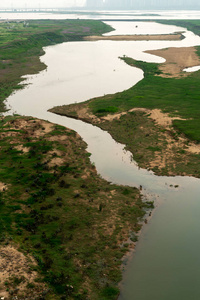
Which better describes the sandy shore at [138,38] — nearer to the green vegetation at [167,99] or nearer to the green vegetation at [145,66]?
the green vegetation at [145,66]

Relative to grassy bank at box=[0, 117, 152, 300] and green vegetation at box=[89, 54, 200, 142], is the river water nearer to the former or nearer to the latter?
grassy bank at box=[0, 117, 152, 300]

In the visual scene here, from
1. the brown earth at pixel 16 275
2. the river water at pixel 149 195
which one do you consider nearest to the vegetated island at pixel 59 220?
the brown earth at pixel 16 275

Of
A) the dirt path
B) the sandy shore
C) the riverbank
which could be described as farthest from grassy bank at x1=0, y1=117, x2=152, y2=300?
the sandy shore

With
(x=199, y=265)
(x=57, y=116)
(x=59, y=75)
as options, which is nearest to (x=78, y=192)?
(x=199, y=265)

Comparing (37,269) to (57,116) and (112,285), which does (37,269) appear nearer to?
(112,285)

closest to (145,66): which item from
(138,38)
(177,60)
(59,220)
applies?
(177,60)

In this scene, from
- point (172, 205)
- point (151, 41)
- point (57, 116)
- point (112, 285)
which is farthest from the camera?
point (151, 41)

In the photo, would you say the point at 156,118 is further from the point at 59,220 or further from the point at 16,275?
the point at 16,275
